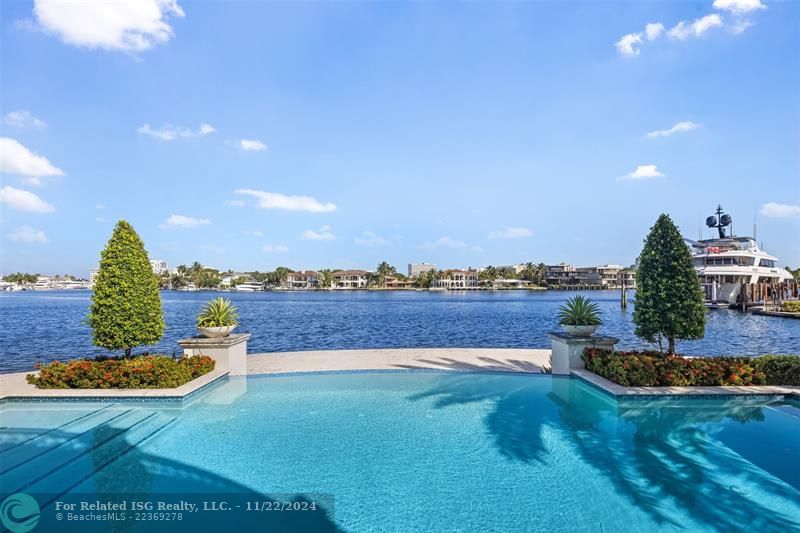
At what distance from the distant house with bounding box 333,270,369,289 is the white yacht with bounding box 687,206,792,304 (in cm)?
11090

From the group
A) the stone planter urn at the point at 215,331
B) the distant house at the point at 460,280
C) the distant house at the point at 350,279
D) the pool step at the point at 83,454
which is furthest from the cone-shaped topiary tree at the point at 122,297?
the distant house at the point at 350,279

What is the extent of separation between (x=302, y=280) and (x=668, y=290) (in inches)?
6157

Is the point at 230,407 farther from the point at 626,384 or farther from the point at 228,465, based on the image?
the point at 626,384

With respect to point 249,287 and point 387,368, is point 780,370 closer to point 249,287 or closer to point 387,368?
point 387,368

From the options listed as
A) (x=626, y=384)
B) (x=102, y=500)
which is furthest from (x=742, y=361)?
(x=102, y=500)

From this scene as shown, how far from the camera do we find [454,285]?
156 meters

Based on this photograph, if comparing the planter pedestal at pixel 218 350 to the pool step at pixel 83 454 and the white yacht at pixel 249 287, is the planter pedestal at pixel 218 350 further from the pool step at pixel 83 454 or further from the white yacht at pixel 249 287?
the white yacht at pixel 249 287

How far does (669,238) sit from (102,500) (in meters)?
12.4

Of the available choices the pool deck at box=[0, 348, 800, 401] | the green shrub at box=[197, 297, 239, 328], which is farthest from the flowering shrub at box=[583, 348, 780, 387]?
the green shrub at box=[197, 297, 239, 328]

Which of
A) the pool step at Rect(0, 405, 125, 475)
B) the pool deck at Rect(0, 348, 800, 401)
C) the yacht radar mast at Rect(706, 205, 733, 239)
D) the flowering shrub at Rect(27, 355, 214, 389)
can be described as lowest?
the pool step at Rect(0, 405, 125, 475)

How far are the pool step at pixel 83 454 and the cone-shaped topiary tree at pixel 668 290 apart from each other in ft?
36.9

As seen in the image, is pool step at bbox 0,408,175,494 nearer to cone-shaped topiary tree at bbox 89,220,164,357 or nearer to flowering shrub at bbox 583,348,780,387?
cone-shaped topiary tree at bbox 89,220,164,357

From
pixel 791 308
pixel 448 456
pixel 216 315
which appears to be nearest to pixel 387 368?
pixel 216 315

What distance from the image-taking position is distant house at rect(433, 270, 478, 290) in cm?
15575
